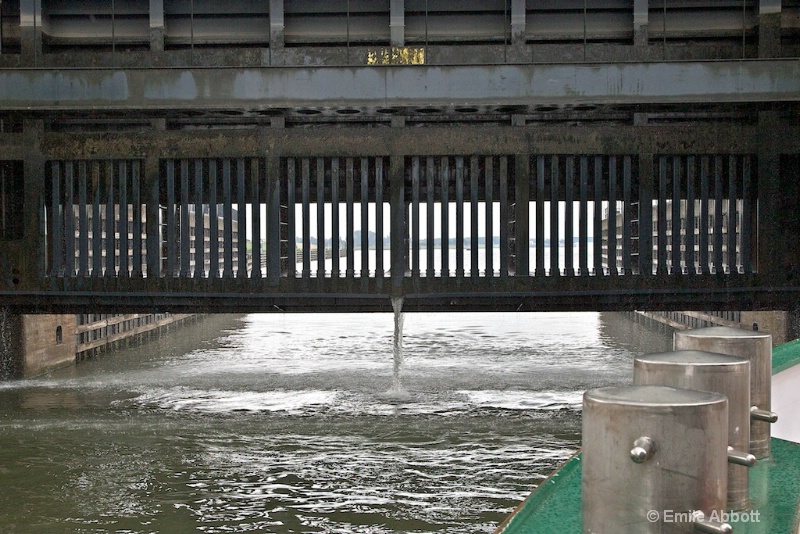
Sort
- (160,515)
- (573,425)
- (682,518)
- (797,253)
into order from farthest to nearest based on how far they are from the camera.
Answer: (797,253) → (573,425) → (160,515) → (682,518)

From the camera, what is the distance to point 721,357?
8.93 feet

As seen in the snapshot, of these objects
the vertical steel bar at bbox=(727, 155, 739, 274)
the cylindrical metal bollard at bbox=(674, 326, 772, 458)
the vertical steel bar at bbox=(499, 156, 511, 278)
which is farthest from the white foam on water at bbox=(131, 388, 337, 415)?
the cylindrical metal bollard at bbox=(674, 326, 772, 458)

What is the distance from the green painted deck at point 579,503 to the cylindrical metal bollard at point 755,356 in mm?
99

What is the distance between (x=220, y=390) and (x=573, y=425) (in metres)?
4.63

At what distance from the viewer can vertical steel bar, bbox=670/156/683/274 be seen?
10477 millimetres

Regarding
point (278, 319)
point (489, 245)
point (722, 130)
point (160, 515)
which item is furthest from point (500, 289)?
point (278, 319)

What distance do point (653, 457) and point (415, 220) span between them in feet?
29.2

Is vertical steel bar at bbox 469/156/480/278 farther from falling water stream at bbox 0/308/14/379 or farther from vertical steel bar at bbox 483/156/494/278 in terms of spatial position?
falling water stream at bbox 0/308/14/379

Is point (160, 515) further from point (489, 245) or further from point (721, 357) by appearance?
point (489, 245)

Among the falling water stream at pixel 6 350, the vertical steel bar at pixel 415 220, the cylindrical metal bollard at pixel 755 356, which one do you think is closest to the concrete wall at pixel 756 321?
the vertical steel bar at pixel 415 220

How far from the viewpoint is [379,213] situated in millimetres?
10773

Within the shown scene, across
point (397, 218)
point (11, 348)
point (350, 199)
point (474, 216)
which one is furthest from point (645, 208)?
point (11, 348)

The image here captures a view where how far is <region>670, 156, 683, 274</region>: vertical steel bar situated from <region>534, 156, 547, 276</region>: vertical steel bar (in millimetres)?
1514

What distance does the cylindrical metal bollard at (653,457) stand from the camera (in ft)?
6.48
